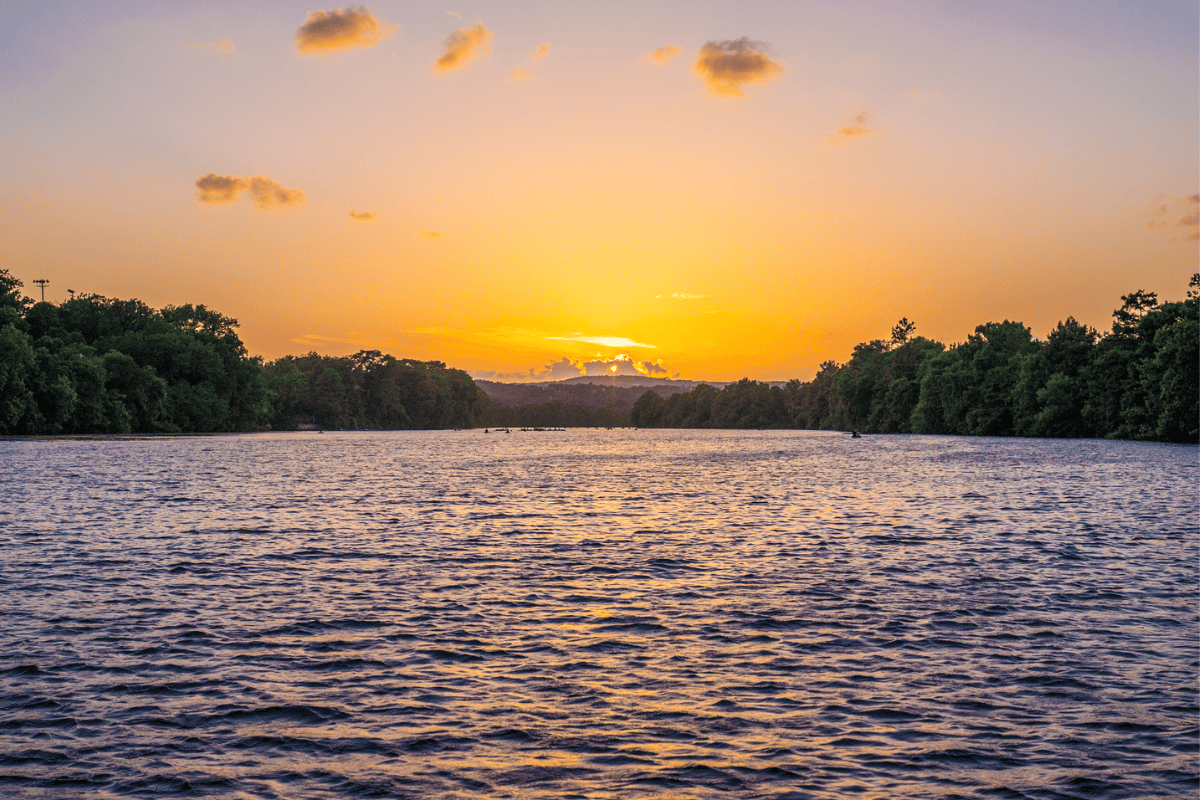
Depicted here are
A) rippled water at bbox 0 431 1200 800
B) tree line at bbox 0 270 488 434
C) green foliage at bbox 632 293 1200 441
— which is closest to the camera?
rippled water at bbox 0 431 1200 800

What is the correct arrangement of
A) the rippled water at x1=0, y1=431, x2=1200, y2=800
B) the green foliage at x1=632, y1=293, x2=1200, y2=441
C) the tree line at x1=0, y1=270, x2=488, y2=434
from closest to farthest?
1. the rippled water at x1=0, y1=431, x2=1200, y2=800
2. the green foliage at x1=632, y1=293, x2=1200, y2=441
3. the tree line at x1=0, y1=270, x2=488, y2=434

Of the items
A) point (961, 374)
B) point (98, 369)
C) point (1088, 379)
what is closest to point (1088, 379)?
point (1088, 379)

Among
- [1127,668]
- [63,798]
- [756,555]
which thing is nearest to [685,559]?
[756,555]

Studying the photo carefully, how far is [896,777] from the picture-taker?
11383 millimetres

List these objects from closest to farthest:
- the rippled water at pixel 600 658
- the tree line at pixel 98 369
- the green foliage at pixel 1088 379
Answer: the rippled water at pixel 600 658 → the green foliage at pixel 1088 379 → the tree line at pixel 98 369

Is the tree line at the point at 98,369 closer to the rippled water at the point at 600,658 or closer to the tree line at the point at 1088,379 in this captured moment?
the rippled water at the point at 600,658

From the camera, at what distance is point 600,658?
1703 centimetres

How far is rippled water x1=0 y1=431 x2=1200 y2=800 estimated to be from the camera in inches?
459

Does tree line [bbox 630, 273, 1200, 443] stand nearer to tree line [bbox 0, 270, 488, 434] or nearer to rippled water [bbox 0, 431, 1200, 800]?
rippled water [bbox 0, 431, 1200, 800]

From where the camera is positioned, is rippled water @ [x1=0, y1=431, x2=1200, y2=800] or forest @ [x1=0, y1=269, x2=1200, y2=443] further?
forest @ [x1=0, y1=269, x2=1200, y2=443]

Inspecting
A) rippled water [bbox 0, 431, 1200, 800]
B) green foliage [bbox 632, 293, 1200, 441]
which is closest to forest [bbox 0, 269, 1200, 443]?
green foliage [bbox 632, 293, 1200, 441]

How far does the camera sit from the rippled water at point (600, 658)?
11.7m

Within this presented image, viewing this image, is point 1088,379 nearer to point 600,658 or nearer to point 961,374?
point 961,374

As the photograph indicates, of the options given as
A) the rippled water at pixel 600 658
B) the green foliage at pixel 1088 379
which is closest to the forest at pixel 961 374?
the green foliage at pixel 1088 379
